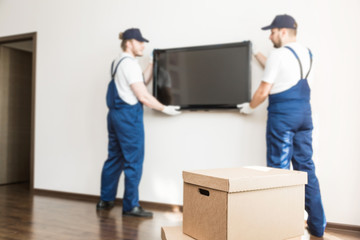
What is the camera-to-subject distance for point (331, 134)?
2.29 m

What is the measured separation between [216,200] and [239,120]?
154cm

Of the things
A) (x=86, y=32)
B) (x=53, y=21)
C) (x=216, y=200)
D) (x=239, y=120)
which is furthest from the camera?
(x=53, y=21)

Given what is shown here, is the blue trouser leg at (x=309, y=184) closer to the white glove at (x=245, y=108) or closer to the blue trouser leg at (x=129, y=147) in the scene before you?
the white glove at (x=245, y=108)

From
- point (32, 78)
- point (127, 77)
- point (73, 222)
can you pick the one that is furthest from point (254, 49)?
point (32, 78)

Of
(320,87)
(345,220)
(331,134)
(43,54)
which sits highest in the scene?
(43,54)

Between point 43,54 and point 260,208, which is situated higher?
point 43,54

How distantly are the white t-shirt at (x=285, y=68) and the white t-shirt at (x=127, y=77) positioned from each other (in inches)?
38.0

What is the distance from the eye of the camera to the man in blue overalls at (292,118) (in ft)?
6.59

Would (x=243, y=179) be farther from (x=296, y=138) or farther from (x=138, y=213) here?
(x=138, y=213)

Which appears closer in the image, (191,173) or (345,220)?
(191,173)

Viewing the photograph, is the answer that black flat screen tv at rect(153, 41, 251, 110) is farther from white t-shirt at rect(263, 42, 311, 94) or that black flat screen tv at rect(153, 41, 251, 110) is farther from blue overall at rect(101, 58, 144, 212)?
white t-shirt at rect(263, 42, 311, 94)

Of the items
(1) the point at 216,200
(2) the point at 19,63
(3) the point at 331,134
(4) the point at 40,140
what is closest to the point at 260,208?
(1) the point at 216,200

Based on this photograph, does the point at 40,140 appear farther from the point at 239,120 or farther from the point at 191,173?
the point at 191,173

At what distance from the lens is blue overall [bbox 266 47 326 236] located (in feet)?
6.58
